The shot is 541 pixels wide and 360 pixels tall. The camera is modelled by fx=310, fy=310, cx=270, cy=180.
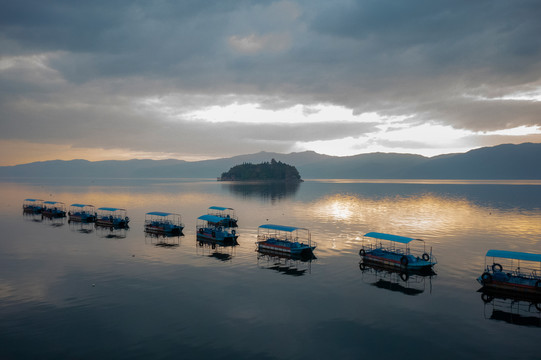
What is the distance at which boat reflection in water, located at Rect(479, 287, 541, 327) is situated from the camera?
121 ft

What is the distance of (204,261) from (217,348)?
3172 centimetres

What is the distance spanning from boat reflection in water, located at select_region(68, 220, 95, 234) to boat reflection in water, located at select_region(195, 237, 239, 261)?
39406 millimetres

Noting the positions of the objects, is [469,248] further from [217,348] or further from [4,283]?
[4,283]

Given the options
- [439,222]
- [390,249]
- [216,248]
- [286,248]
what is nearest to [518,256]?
[390,249]

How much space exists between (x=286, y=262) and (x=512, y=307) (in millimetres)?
35317

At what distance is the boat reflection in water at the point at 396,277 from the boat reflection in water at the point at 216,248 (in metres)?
26.8

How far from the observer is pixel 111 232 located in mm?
90875

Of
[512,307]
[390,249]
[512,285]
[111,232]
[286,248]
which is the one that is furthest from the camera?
[111,232]

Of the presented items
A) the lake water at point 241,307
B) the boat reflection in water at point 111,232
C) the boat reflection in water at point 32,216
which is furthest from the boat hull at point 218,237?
the boat reflection in water at point 32,216

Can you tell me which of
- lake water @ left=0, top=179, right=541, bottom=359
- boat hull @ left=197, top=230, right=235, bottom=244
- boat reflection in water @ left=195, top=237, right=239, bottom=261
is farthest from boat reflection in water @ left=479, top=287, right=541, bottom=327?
boat hull @ left=197, top=230, right=235, bottom=244

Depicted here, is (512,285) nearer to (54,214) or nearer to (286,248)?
(286,248)

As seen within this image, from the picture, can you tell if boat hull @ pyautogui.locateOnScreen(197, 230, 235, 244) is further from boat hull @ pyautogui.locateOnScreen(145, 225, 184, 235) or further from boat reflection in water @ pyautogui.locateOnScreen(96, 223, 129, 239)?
boat reflection in water @ pyautogui.locateOnScreen(96, 223, 129, 239)

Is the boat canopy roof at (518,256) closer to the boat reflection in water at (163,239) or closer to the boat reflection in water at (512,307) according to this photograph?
the boat reflection in water at (512,307)

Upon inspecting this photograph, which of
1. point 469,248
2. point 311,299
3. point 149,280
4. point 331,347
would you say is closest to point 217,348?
point 331,347
